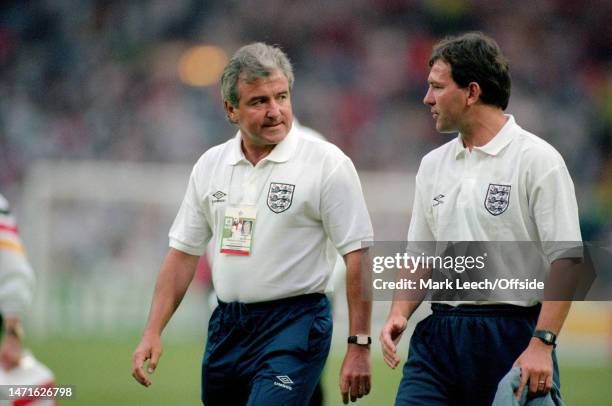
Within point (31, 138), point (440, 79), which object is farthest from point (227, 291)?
point (31, 138)

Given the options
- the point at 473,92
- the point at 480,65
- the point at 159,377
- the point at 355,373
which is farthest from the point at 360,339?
the point at 159,377

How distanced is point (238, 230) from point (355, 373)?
0.89m

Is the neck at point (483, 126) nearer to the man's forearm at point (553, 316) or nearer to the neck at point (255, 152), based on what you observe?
the man's forearm at point (553, 316)

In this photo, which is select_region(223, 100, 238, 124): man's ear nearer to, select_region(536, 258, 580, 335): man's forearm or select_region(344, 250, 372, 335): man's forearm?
select_region(344, 250, 372, 335): man's forearm

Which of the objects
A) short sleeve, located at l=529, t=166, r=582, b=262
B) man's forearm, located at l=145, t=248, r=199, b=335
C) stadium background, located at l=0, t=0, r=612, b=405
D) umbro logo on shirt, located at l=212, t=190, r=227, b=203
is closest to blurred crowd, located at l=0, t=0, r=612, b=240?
stadium background, located at l=0, t=0, r=612, b=405

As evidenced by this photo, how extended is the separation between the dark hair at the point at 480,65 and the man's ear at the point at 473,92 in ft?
0.04

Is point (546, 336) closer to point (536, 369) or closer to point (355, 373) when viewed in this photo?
point (536, 369)

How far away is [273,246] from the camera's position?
549 centimetres

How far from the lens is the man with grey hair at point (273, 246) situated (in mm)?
5441

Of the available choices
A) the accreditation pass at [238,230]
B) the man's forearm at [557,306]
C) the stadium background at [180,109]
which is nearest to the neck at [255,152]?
the accreditation pass at [238,230]

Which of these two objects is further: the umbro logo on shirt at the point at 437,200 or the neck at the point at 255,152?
the neck at the point at 255,152

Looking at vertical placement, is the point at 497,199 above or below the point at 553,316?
above

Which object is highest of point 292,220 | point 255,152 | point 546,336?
point 255,152

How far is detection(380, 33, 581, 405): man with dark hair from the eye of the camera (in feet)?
16.2
